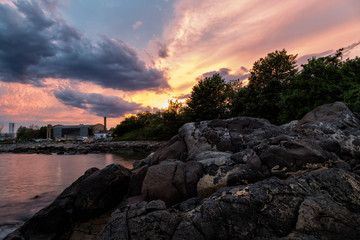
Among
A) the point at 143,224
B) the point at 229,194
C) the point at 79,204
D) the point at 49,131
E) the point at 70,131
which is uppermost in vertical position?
the point at 49,131

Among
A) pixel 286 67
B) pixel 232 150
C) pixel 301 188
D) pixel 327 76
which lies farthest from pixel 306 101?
pixel 301 188

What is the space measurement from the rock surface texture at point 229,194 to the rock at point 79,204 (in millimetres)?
27

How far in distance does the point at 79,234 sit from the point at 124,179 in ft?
7.37

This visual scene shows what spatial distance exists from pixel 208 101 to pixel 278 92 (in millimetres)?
13100

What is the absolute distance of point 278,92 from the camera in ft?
77.4

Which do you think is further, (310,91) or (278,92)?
(278,92)

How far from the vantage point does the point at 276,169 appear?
5.42 metres

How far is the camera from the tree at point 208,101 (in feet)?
110

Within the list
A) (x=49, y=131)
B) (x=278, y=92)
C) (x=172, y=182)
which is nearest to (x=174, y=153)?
(x=172, y=182)

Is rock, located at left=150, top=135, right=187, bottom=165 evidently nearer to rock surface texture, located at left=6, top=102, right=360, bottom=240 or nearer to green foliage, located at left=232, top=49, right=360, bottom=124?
rock surface texture, located at left=6, top=102, right=360, bottom=240

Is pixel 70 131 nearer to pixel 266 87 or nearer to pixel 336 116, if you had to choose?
pixel 266 87

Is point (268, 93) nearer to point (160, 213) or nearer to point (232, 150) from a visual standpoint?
point (232, 150)

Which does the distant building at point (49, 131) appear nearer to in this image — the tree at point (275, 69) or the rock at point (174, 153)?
the tree at point (275, 69)

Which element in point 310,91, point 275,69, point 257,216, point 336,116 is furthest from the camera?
point 275,69
